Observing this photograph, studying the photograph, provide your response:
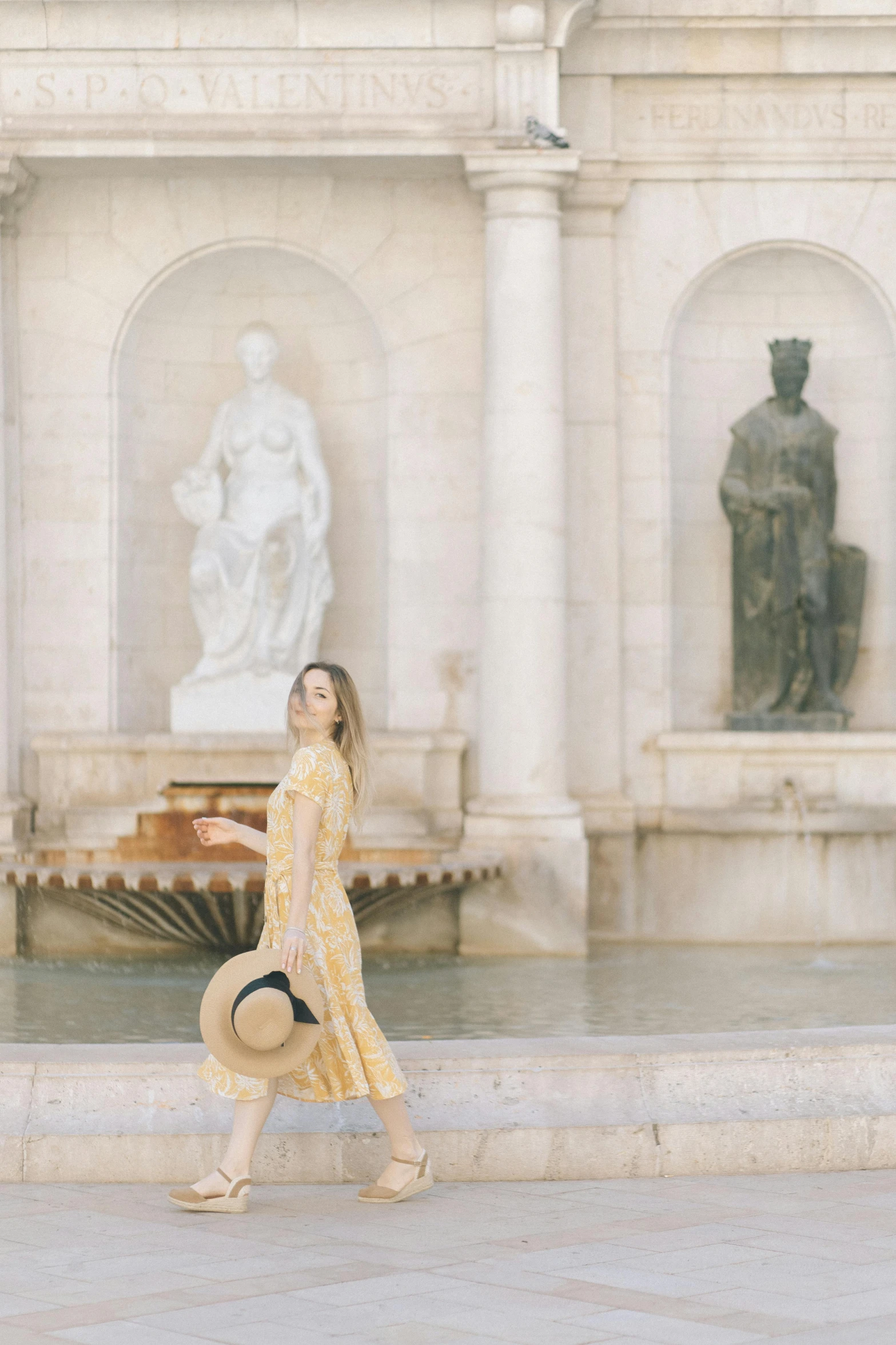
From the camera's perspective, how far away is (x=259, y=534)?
16.5m

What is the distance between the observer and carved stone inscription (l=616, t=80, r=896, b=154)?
16375 millimetres

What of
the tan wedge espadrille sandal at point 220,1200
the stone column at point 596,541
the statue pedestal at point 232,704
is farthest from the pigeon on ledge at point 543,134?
the tan wedge espadrille sandal at point 220,1200

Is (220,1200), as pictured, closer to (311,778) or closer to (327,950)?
(327,950)

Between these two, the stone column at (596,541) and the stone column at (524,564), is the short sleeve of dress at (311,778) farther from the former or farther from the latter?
the stone column at (596,541)

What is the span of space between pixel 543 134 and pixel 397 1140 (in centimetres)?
922

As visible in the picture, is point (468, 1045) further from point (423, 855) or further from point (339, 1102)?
point (423, 855)

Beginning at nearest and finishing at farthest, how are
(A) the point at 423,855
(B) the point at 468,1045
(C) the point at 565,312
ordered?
1. (B) the point at 468,1045
2. (A) the point at 423,855
3. (C) the point at 565,312

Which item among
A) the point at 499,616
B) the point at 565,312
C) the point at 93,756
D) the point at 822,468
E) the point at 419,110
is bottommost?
the point at 93,756

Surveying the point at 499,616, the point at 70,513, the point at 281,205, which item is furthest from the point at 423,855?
the point at 281,205

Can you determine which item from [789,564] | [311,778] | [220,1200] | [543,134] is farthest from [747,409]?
[220,1200]

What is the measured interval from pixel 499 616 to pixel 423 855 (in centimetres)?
182

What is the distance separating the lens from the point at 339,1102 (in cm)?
827

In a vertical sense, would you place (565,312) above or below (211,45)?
below

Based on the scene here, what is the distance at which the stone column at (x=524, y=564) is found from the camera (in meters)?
15.3
